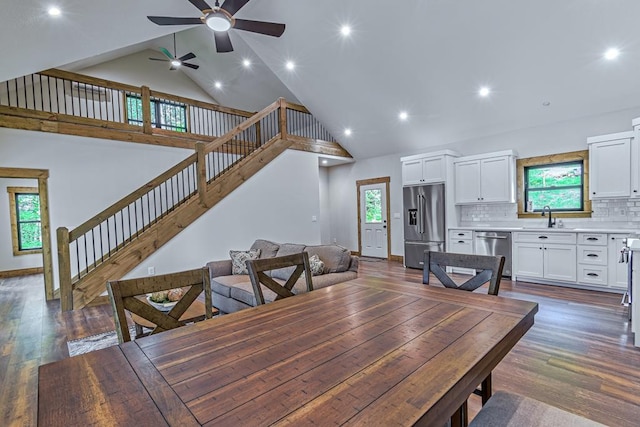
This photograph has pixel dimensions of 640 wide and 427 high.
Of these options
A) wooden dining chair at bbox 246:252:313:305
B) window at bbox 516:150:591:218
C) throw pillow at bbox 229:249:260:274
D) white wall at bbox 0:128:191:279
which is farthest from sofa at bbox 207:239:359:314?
window at bbox 516:150:591:218

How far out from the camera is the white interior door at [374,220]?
8055 mm

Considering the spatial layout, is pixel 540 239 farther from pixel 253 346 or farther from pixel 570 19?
pixel 253 346

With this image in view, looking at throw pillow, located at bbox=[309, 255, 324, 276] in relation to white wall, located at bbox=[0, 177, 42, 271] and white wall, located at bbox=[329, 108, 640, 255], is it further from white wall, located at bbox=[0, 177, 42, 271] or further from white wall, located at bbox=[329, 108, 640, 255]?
white wall, located at bbox=[0, 177, 42, 271]

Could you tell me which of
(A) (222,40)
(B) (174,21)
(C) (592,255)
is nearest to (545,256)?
(C) (592,255)

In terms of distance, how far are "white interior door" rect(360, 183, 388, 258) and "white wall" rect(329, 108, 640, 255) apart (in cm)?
24

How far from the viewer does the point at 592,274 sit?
15.1ft

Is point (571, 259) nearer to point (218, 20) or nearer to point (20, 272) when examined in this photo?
point (218, 20)

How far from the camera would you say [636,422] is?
6.11 ft

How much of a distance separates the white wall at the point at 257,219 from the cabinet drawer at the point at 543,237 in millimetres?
3835

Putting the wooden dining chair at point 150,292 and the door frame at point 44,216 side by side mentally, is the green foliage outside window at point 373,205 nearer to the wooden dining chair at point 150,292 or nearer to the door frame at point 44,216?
the door frame at point 44,216

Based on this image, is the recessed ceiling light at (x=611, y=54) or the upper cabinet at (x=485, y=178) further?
the upper cabinet at (x=485, y=178)

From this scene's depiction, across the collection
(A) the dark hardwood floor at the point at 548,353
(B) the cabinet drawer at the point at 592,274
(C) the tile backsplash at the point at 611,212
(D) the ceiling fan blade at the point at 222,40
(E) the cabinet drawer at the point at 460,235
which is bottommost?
(A) the dark hardwood floor at the point at 548,353

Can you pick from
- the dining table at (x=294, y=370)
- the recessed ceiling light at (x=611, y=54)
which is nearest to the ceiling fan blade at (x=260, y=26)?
the dining table at (x=294, y=370)

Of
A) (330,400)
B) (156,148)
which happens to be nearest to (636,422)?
(330,400)
